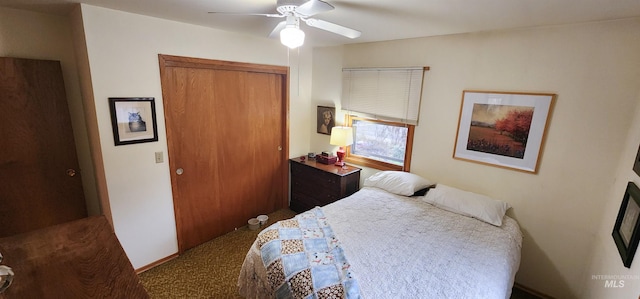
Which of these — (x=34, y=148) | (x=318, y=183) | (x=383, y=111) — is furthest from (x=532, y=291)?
(x=34, y=148)

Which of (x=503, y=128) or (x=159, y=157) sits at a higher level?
(x=503, y=128)

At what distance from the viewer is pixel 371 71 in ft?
9.44

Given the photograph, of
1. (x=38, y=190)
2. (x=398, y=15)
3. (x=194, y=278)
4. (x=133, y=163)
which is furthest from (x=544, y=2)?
(x=38, y=190)

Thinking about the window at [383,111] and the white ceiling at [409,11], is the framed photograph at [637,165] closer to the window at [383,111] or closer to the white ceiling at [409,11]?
the white ceiling at [409,11]

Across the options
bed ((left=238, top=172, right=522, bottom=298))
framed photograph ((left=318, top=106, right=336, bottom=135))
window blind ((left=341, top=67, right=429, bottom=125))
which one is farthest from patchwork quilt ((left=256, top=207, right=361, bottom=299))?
framed photograph ((left=318, top=106, right=336, bottom=135))

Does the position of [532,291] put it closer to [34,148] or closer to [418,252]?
[418,252]

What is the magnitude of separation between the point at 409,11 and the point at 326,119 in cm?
183

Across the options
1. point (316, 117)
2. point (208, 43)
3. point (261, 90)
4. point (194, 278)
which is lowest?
point (194, 278)

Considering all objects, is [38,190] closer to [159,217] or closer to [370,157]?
[159,217]

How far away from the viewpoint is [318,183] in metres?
3.12

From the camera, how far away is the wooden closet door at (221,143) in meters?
2.46

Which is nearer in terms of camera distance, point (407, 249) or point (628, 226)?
point (628, 226)

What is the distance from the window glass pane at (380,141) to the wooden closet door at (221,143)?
0.95 m

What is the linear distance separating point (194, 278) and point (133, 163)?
115 centimetres
